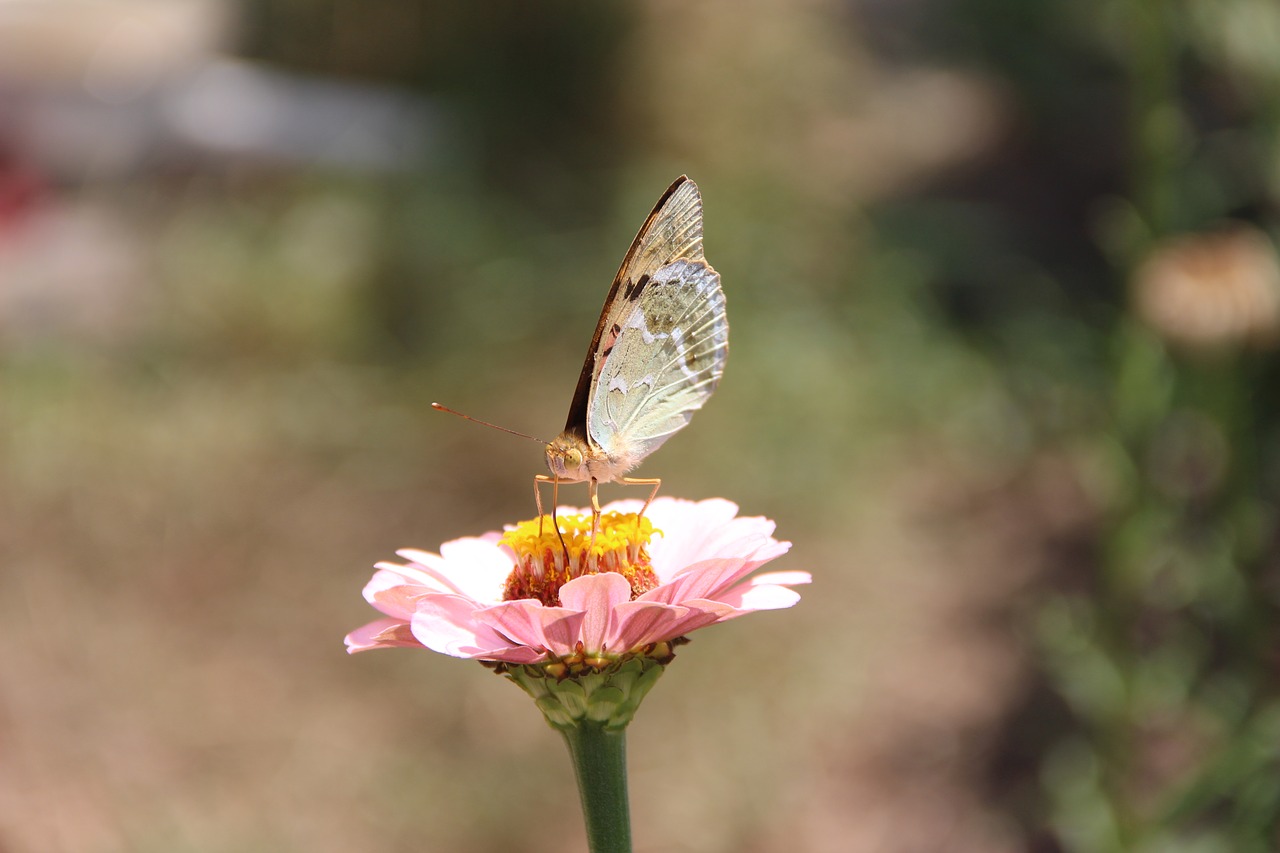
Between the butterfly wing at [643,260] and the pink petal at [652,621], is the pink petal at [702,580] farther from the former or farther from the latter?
the butterfly wing at [643,260]

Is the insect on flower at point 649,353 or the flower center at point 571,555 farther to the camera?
the insect on flower at point 649,353

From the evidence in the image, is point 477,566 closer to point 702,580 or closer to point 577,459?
point 577,459

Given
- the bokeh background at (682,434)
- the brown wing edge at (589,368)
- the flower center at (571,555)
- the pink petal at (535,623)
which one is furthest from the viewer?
the bokeh background at (682,434)

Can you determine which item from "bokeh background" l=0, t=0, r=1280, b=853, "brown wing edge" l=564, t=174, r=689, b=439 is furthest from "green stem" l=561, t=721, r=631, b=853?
"bokeh background" l=0, t=0, r=1280, b=853

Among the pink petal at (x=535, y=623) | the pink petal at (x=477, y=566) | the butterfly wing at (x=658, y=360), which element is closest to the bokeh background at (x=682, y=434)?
the butterfly wing at (x=658, y=360)

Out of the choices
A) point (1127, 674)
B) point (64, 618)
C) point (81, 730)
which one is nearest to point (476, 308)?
point (64, 618)

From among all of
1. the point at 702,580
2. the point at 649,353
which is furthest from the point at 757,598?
the point at 649,353
